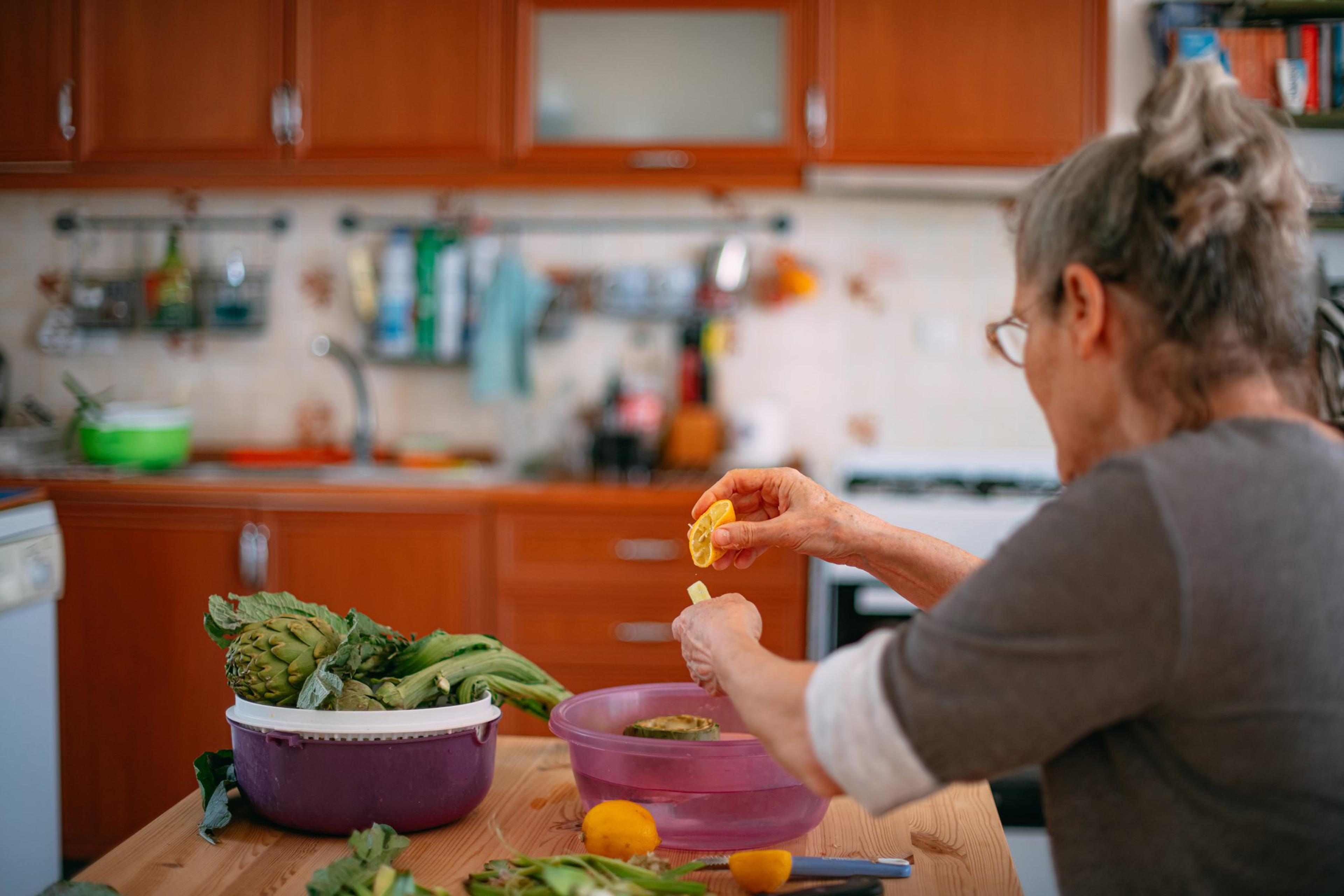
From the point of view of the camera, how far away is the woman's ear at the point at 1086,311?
88cm

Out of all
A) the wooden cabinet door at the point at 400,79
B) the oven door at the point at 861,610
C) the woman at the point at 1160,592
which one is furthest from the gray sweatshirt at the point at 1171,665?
the wooden cabinet door at the point at 400,79

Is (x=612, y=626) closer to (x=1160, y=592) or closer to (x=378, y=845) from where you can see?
(x=378, y=845)

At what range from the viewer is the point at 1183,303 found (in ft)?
2.79

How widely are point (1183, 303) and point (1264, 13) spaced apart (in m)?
2.81

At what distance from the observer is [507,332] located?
3311mm

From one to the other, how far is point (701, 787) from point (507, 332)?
238cm

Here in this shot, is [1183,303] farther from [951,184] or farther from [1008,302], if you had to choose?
[1008,302]

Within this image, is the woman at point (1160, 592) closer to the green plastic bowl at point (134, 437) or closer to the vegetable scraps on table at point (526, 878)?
the vegetable scraps on table at point (526, 878)

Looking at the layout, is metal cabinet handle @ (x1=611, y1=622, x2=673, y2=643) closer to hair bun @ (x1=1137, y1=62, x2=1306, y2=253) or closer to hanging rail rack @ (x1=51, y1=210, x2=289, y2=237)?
hanging rail rack @ (x1=51, y1=210, x2=289, y2=237)

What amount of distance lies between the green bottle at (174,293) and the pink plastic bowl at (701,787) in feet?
9.13

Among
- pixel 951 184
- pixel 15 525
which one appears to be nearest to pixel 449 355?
pixel 15 525

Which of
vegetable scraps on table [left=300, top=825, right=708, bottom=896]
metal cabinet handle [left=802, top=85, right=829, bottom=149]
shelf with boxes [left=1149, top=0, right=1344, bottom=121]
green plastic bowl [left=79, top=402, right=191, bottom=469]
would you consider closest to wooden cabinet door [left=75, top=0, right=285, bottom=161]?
green plastic bowl [left=79, top=402, right=191, bottom=469]

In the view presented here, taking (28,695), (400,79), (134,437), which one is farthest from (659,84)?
→ (28,695)

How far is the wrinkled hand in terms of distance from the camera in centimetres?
104
